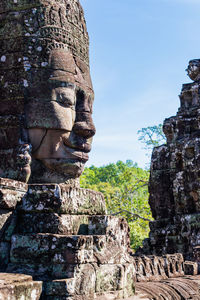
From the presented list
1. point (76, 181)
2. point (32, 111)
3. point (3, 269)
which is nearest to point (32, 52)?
point (32, 111)

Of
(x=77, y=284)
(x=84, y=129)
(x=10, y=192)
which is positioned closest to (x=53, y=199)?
(x=10, y=192)

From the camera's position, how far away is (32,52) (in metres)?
4.47

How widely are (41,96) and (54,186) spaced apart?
3.61 ft

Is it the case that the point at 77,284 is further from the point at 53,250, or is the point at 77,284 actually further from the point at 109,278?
the point at 109,278

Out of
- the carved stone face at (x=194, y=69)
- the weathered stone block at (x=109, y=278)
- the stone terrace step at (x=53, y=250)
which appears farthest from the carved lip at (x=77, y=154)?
the carved stone face at (x=194, y=69)

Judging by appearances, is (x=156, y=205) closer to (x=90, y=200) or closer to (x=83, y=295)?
(x=90, y=200)

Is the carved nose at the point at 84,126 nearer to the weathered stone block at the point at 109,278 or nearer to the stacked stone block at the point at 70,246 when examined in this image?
the stacked stone block at the point at 70,246

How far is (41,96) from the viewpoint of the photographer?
4359mm

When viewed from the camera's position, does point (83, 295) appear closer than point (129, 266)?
Yes

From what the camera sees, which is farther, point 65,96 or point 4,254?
point 65,96

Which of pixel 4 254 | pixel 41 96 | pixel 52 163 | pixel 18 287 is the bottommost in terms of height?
pixel 18 287

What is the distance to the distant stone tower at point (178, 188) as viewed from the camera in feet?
26.3

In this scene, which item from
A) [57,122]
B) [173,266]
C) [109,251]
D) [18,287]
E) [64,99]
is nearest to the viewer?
[18,287]

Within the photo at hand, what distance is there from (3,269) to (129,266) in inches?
47.0
